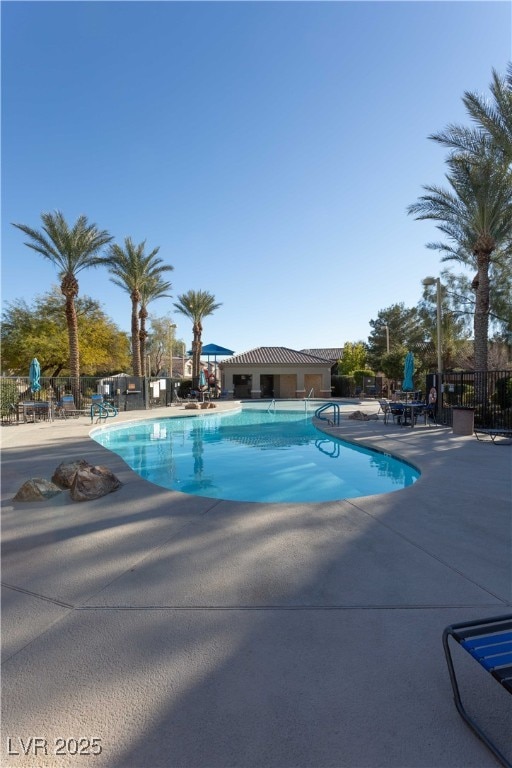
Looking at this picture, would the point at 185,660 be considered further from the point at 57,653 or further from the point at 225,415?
the point at 225,415

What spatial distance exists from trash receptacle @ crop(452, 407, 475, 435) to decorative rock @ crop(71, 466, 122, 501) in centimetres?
1000

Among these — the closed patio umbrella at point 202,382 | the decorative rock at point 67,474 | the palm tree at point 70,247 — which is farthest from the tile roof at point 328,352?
the decorative rock at point 67,474

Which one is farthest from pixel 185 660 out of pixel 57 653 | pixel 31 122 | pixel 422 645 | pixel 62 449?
pixel 31 122

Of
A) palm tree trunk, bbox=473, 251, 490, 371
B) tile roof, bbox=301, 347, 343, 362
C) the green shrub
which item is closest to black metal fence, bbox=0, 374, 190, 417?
the green shrub

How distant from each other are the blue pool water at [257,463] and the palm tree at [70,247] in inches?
363

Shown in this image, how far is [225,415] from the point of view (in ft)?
72.7

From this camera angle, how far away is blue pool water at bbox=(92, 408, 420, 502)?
7.70 meters

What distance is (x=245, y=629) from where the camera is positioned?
8.78ft

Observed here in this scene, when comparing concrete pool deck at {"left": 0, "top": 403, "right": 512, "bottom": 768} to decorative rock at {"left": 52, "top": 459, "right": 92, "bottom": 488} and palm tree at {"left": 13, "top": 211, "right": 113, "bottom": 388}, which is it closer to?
decorative rock at {"left": 52, "top": 459, "right": 92, "bottom": 488}

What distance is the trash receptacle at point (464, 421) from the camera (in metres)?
11.7

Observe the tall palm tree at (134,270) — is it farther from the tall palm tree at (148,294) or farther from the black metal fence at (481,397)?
the black metal fence at (481,397)

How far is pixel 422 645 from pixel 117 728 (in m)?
1.82

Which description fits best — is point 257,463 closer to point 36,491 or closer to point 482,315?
point 36,491

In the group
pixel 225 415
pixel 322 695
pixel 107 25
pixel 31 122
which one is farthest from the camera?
pixel 225 415
